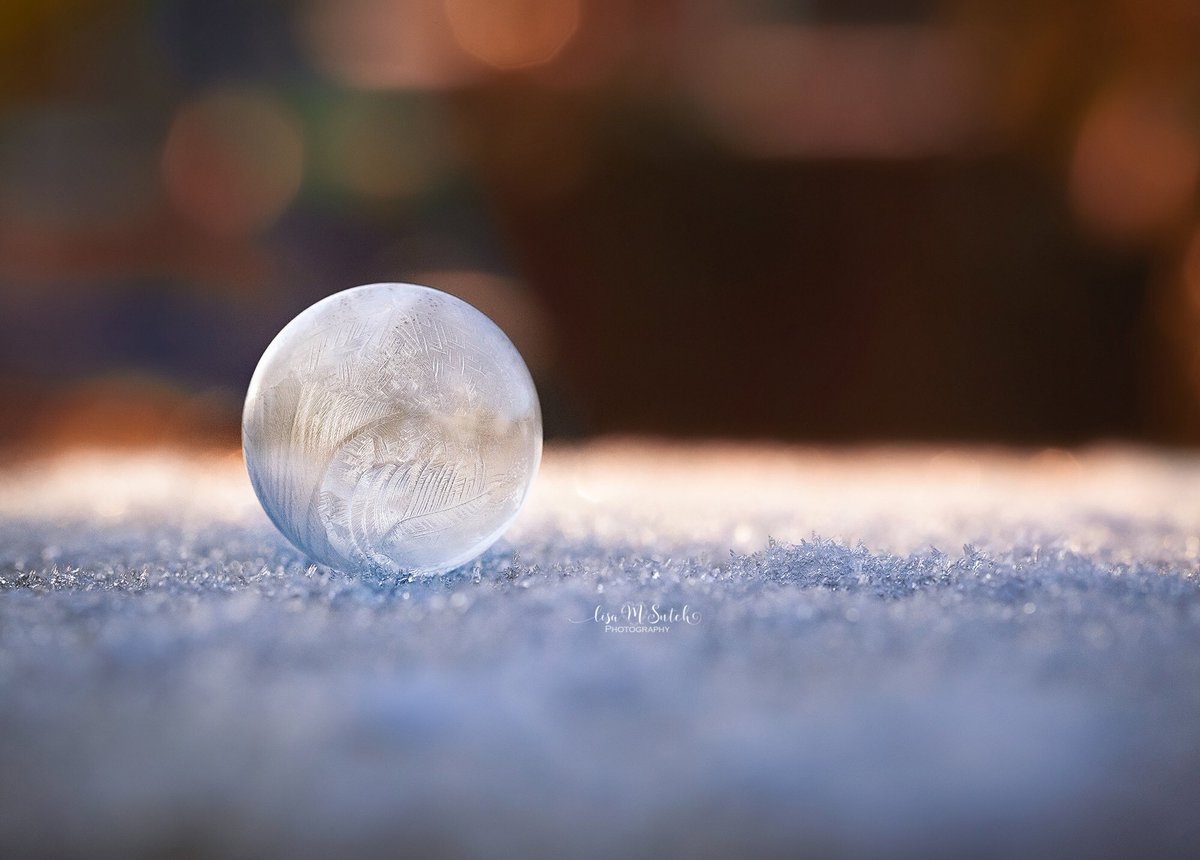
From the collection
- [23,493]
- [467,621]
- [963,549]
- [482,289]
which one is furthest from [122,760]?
[482,289]

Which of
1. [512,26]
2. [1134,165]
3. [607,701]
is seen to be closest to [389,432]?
[607,701]

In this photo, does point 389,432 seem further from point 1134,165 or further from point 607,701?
point 1134,165

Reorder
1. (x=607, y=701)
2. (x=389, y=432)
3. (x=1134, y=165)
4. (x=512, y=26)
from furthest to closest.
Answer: (x=512, y=26)
(x=1134, y=165)
(x=389, y=432)
(x=607, y=701)

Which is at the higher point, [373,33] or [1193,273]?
[373,33]

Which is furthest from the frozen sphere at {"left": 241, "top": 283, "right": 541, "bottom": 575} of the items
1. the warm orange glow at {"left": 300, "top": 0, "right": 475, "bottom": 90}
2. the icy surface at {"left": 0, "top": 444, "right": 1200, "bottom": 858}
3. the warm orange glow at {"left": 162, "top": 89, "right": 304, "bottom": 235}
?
the warm orange glow at {"left": 300, "top": 0, "right": 475, "bottom": 90}

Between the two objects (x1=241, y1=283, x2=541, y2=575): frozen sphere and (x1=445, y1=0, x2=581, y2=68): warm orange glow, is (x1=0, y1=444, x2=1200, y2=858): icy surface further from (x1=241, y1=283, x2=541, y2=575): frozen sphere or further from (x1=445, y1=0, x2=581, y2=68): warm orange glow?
(x1=445, y1=0, x2=581, y2=68): warm orange glow

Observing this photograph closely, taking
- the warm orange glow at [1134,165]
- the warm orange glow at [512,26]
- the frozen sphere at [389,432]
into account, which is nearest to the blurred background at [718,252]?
the warm orange glow at [1134,165]
